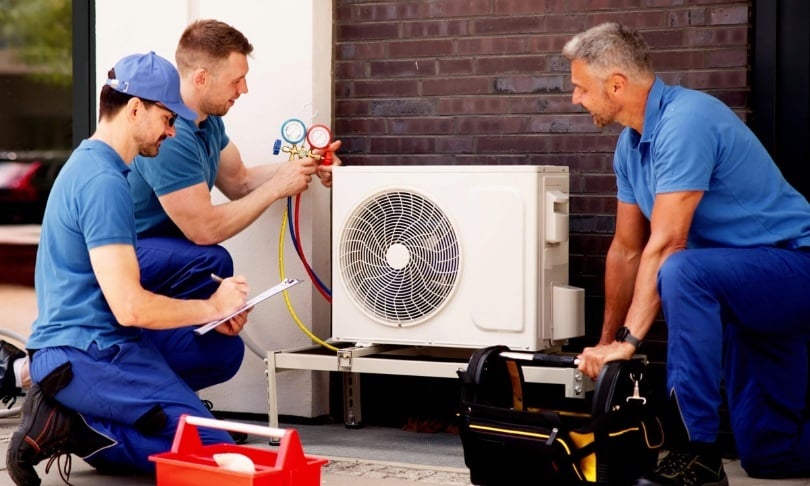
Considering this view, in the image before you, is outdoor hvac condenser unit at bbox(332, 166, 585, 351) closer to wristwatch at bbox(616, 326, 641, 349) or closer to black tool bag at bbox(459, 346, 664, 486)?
wristwatch at bbox(616, 326, 641, 349)

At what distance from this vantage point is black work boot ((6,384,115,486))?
11.5 feet

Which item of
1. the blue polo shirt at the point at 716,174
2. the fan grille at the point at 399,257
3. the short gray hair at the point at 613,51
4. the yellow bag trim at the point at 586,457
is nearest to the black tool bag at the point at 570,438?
the yellow bag trim at the point at 586,457

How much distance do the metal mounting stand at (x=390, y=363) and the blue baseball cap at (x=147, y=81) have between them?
1.14 m

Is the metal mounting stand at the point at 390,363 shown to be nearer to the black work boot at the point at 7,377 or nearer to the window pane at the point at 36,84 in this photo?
the black work boot at the point at 7,377

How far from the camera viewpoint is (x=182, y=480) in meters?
3.24

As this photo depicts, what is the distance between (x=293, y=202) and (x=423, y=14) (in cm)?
85

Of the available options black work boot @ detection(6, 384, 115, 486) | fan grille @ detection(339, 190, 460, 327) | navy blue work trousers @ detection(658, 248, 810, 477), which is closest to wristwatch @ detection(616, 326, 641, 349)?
navy blue work trousers @ detection(658, 248, 810, 477)

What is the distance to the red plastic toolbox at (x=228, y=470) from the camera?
10.2 ft

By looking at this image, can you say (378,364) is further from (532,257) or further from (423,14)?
(423,14)

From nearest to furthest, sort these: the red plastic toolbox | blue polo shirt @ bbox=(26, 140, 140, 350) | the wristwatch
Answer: the red plastic toolbox, blue polo shirt @ bbox=(26, 140, 140, 350), the wristwatch

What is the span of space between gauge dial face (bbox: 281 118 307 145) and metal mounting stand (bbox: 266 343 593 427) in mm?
743

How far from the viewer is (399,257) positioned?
423 centimetres

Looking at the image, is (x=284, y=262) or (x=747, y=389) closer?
(x=747, y=389)

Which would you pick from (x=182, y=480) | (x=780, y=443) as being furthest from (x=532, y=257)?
(x=182, y=480)
